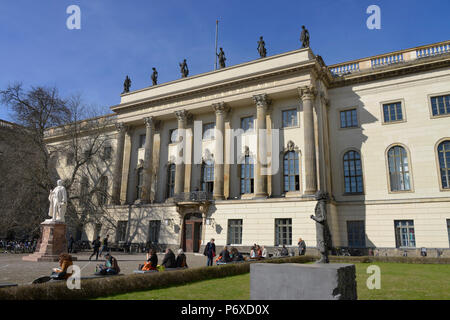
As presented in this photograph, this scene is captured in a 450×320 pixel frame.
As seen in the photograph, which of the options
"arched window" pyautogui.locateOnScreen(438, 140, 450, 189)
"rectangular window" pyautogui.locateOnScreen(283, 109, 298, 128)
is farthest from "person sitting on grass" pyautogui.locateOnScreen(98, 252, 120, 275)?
"arched window" pyautogui.locateOnScreen(438, 140, 450, 189)

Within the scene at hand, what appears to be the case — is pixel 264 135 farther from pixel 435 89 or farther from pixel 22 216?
pixel 22 216

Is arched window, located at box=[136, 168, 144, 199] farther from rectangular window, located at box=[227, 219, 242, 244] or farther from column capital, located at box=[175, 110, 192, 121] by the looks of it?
rectangular window, located at box=[227, 219, 242, 244]

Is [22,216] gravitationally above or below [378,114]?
below

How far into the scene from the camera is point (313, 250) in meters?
26.6

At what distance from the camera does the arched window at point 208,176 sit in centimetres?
3538

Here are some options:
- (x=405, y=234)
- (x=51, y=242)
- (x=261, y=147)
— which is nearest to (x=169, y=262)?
(x=51, y=242)

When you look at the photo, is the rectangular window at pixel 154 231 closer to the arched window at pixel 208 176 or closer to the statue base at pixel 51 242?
the arched window at pixel 208 176

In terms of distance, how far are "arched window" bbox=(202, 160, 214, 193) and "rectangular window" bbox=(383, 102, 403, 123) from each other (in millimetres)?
17542

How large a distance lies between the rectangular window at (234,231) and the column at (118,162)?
15183mm

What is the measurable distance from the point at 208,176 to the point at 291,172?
913 centimetres

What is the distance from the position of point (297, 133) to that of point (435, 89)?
484 inches

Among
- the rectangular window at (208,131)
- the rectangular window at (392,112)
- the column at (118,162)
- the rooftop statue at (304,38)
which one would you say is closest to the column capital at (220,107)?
the rectangular window at (208,131)

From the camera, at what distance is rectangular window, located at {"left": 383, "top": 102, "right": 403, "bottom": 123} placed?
3003 cm
